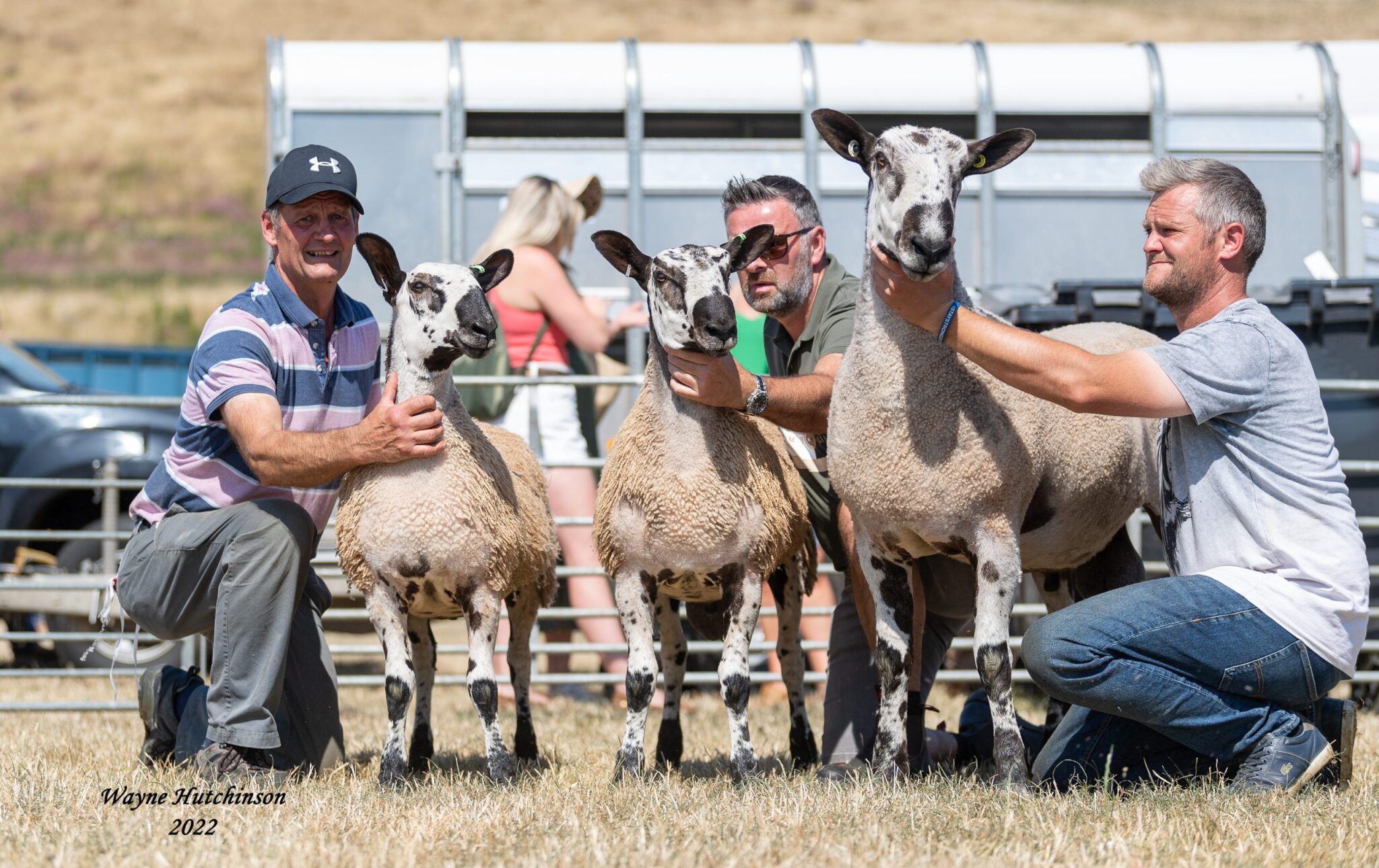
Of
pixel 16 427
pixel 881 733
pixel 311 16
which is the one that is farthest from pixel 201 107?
pixel 881 733

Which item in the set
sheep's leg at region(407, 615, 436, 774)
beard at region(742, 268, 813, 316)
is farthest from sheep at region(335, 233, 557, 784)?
beard at region(742, 268, 813, 316)

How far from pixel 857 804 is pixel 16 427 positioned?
7587 mm

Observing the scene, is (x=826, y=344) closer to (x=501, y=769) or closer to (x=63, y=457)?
(x=501, y=769)

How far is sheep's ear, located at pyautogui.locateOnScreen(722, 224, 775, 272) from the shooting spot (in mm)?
4613

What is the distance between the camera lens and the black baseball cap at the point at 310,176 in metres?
4.70

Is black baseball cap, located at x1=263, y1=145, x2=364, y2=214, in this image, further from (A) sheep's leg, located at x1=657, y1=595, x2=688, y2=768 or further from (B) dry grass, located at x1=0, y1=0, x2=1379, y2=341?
(B) dry grass, located at x1=0, y1=0, x2=1379, y2=341

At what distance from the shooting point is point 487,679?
4.55 metres

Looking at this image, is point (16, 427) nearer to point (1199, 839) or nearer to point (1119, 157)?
point (1119, 157)

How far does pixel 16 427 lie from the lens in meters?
9.48

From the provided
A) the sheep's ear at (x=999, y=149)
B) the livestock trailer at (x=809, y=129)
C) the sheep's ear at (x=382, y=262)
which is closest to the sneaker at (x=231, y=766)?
the sheep's ear at (x=382, y=262)

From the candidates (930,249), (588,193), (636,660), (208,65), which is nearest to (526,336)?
(588,193)

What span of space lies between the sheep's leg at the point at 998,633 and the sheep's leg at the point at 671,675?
1.18 metres

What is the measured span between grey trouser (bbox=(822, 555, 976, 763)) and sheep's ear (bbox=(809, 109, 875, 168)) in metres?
1.47

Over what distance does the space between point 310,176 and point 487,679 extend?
69.1 inches
